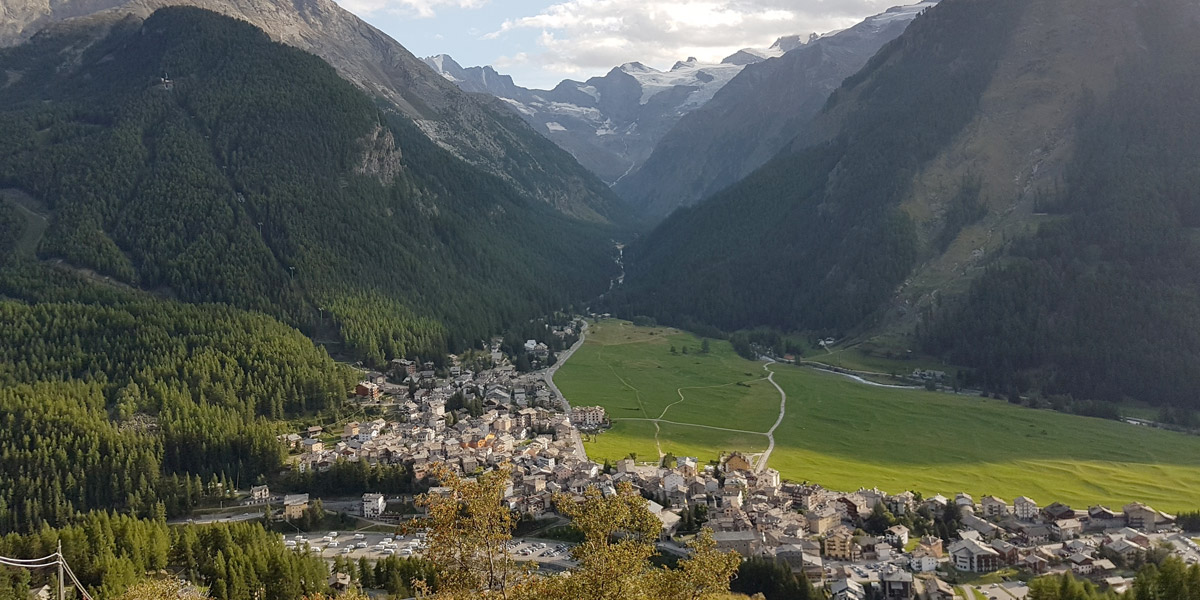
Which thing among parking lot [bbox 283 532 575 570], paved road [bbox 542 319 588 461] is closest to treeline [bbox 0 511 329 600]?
parking lot [bbox 283 532 575 570]

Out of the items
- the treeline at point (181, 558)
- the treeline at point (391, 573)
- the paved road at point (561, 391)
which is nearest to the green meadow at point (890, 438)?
the paved road at point (561, 391)

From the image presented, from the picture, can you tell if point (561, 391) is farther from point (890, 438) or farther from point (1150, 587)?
point (1150, 587)

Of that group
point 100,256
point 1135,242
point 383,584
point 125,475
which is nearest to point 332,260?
point 100,256

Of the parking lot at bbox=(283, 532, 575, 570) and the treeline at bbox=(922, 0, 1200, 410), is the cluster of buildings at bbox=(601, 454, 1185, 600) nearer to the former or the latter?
the parking lot at bbox=(283, 532, 575, 570)

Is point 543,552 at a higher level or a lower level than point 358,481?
lower

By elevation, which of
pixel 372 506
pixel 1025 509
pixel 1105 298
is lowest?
pixel 1025 509

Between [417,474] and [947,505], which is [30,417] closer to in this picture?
[417,474]

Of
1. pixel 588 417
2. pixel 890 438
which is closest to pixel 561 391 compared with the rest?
pixel 588 417

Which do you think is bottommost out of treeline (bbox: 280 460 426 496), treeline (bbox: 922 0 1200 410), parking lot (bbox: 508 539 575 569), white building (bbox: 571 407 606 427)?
parking lot (bbox: 508 539 575 569)
